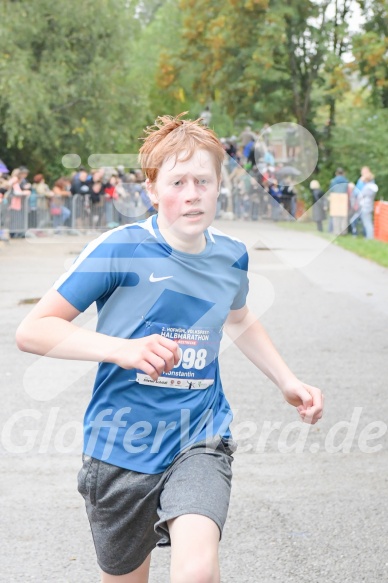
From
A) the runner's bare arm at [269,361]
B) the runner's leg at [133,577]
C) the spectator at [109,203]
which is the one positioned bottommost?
the spectator at [109,203]

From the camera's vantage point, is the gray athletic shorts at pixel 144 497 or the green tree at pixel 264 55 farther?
the green tree at pixel 264 55

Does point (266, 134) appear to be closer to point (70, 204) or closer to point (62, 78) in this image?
point (70, 204)

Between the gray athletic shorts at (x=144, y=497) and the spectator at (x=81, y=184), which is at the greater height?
the gray athletic shorts at (x=144, y=497)

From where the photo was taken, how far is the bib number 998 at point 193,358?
10.7ft

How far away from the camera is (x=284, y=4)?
3834cm

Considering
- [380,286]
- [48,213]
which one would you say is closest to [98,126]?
[48,213]

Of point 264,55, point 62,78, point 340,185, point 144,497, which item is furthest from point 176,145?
point 264,55

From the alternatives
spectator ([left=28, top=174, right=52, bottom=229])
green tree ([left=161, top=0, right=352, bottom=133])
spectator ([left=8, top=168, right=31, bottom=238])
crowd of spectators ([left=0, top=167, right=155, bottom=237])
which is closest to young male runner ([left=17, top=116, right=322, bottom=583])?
A: spectator ([left=8, top=168, right=31, bottom=238])

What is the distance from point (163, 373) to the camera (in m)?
3.21

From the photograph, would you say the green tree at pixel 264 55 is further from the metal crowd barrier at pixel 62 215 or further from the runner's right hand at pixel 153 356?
the runner's right hand at pixel 153 356

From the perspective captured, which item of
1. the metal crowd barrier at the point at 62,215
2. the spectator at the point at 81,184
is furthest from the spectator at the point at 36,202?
the spectator at the point at 81,184

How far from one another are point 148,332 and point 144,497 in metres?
0.46

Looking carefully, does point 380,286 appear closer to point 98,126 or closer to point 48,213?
point 48,213

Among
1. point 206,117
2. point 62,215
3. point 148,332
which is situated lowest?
point 62,215
